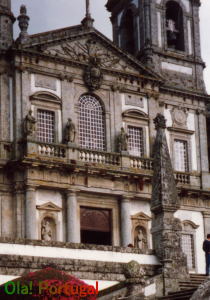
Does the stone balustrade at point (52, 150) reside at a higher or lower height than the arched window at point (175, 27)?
lower

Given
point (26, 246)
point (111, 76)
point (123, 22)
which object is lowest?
point (26, 246)

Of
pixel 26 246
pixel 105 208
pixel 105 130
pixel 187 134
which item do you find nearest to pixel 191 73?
pixel 187 134

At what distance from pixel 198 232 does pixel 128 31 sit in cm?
1097

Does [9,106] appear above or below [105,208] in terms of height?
above

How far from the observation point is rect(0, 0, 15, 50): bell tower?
111ft

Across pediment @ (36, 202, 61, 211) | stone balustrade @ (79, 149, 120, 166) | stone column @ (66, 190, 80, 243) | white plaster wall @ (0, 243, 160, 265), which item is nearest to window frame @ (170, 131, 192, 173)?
stone balustrade @ (79, 149, 120, 166)

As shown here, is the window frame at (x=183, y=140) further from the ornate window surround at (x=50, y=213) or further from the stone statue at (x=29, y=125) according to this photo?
the stone statue at (x=29, y=125)

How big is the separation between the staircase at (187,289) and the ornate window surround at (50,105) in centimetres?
1166

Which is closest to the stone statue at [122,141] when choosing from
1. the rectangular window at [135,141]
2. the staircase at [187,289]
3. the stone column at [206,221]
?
the rectangular window at [135,141]

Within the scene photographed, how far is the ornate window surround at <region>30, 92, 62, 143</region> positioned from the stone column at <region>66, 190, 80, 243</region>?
243 centimetres

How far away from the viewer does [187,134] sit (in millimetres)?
37562

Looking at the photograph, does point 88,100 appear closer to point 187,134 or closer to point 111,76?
point 111,76

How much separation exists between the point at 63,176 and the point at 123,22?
36.6 ft

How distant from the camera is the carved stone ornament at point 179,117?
37.4 m
